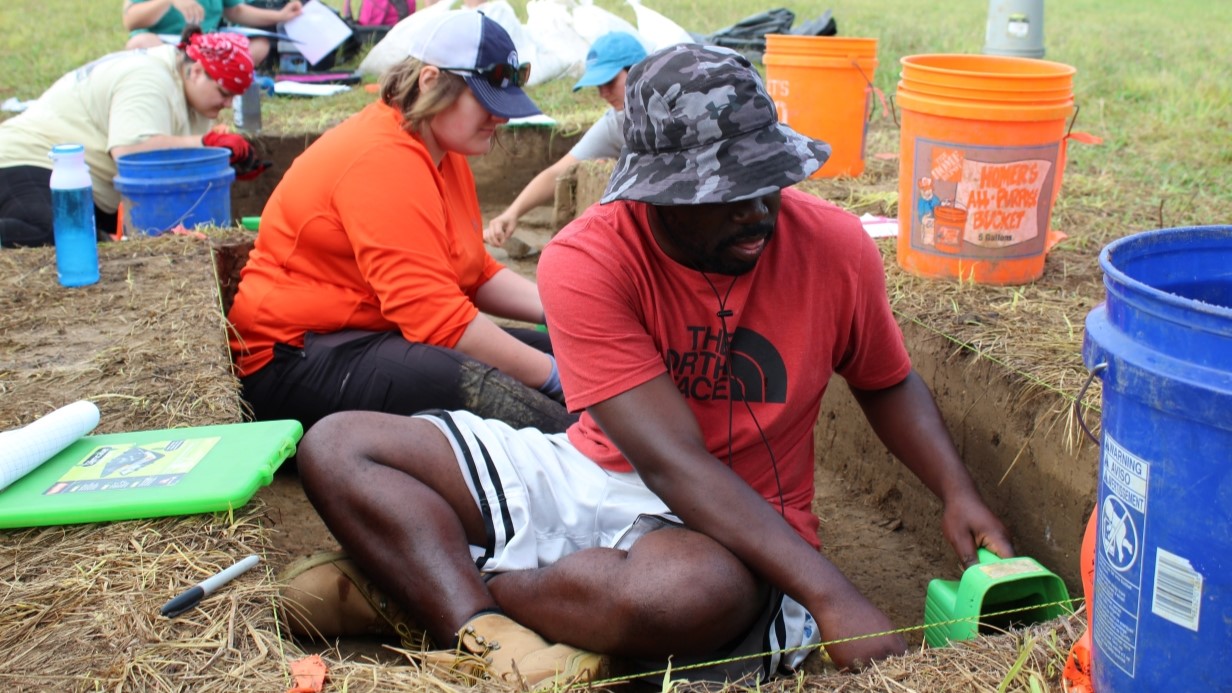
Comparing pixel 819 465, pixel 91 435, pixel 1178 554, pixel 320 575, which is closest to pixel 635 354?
pixel 320 575

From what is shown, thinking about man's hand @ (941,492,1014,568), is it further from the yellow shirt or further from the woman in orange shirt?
the yellow shirt

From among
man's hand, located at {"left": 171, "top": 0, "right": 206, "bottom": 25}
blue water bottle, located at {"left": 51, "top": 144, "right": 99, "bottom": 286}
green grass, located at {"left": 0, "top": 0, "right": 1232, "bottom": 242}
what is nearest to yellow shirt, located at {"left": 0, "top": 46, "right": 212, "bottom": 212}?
blue water bottle, located at {"left": 51, "top": 144, "right": 99, "bottom": 286}

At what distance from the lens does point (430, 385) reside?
3.19 meters

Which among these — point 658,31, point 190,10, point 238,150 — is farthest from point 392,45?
point 238,150

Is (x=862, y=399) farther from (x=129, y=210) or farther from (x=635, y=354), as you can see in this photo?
(x=129, y=210)

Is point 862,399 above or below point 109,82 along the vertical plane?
below

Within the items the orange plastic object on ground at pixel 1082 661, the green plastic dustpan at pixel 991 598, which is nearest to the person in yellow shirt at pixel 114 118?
the green plastic dustpan at pixel 991 598

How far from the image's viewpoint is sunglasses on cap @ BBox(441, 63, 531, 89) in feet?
10.5

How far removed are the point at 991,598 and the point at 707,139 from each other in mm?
1047

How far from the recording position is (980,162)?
343 cm

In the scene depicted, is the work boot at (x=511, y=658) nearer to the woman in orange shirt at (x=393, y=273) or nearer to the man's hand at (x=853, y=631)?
the man's hand at (x=853, y=631)

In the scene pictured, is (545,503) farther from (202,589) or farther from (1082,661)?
(1082,661)

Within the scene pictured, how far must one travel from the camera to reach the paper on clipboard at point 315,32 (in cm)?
915

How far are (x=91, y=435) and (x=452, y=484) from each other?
843 millimetres
